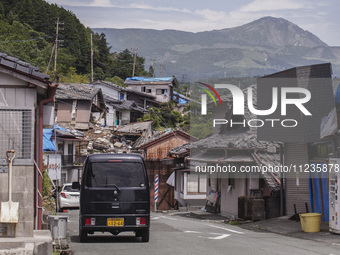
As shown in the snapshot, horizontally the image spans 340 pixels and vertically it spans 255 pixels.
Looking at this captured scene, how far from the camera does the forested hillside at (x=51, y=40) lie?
69438 mm

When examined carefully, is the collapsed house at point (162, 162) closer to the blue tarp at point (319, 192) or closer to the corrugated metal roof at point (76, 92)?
the corrugated metal roof at point (76, 92)

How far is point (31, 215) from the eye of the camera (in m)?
11.4

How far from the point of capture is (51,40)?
3312 inches

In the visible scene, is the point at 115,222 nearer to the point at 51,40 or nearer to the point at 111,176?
the point at 111,176

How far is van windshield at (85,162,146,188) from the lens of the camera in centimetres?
1530

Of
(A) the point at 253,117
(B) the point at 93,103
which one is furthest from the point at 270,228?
(B) the point at 93,103

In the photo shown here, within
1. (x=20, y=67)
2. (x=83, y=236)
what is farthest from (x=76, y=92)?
(x=20, y=67)

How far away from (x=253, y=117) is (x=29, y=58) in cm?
4190

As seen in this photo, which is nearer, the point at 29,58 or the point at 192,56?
the point at 29,58

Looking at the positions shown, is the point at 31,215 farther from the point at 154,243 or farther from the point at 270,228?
the point at 270,228

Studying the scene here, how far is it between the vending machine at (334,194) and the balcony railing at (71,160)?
35.4m

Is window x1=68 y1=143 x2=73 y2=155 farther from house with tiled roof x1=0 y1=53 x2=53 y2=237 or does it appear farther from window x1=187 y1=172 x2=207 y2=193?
house with tiled roof x1=0 y1=53 x2=53 y2=237

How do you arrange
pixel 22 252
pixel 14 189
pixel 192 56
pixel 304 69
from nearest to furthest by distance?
pixel 22 252 → pixel 14 189 → pixel 304 69 → pixel 192 56

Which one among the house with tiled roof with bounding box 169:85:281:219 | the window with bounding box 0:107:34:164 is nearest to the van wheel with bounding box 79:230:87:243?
the window with bounding box 0:107:34:164
